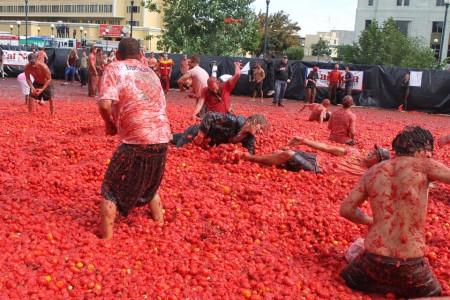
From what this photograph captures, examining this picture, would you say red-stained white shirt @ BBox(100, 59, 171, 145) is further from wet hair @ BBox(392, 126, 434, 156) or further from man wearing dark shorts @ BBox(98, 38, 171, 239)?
wet hair @ BBox(392, 126, 434, 156)

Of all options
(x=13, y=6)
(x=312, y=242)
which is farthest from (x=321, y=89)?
(x=13, y=6)

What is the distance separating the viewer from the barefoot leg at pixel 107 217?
15.2ft

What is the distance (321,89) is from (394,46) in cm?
2077

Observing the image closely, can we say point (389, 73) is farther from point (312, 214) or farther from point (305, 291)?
point (305, 291)

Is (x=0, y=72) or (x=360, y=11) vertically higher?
(x=360, y=11)

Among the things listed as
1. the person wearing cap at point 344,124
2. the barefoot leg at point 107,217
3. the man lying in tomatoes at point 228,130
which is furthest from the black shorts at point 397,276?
the person wearing cap at point 344,124

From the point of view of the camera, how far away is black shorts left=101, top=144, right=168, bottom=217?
15.0 feet

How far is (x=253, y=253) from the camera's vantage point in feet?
15.2

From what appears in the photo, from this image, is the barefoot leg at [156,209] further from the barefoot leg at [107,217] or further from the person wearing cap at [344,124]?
the person wearing cap at [344,124]

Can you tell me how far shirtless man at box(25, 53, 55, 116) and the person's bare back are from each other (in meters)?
9.54

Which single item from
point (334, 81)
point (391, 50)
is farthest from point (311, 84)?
point (391, 50)

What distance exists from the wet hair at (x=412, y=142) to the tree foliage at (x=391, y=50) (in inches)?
1475

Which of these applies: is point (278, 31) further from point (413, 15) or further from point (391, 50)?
point (413, 15)

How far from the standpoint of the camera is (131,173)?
4.61 m
